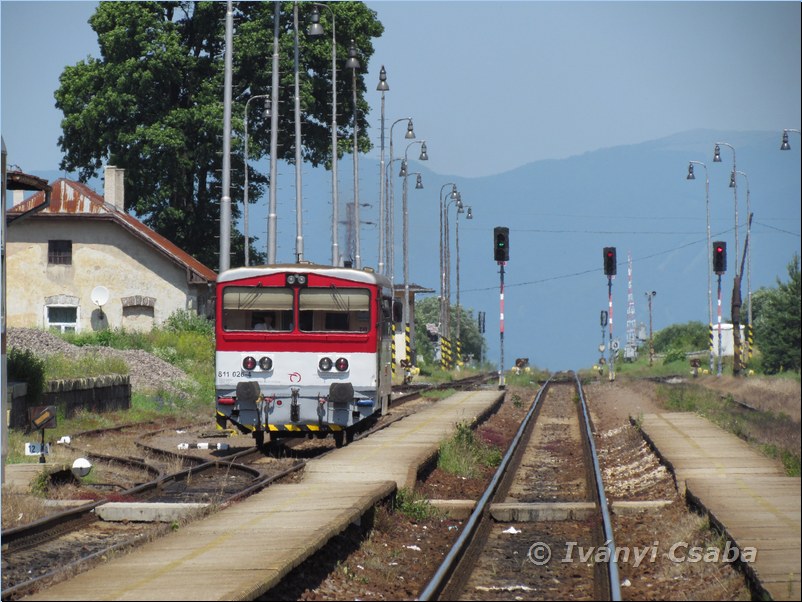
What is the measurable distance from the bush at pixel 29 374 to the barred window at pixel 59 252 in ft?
86.1

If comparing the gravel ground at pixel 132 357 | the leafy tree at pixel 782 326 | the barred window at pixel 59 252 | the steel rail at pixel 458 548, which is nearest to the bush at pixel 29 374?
the gravel ground at pixel 132 357

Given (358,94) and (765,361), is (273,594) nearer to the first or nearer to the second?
(765,361)

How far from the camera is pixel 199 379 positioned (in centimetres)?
3828

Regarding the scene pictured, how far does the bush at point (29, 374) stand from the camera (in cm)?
2528

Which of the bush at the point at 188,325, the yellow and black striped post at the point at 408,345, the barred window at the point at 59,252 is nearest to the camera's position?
the bush at the point at 188,325

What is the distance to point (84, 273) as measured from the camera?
169 ft

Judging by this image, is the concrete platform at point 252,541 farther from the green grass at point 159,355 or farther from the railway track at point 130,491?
the green grass at point 159,355

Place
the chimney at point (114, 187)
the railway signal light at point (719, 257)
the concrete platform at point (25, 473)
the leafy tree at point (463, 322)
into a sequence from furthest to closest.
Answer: the leafy tree at point (463, 322), the chimney at point (114, 187), the railway signal light at point (719, 257), the concrete platform at point (25, 473)

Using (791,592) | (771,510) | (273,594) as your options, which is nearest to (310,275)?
(771,510)

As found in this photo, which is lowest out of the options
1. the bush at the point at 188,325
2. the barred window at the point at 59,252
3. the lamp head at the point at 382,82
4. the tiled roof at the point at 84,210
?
the bush at the point at 188,325

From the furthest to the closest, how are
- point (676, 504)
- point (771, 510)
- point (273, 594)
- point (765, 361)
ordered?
point (765, 361)
point (676, 504)
point (771, 510)
point (273, 594)

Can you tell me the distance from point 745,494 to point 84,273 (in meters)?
40.3

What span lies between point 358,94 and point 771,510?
5353 centimetres

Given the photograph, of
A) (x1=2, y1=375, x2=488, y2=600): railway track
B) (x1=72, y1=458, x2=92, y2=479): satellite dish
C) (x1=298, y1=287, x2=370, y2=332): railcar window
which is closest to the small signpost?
(x1=2, y1=375, x2=488, y2=600): railway track
